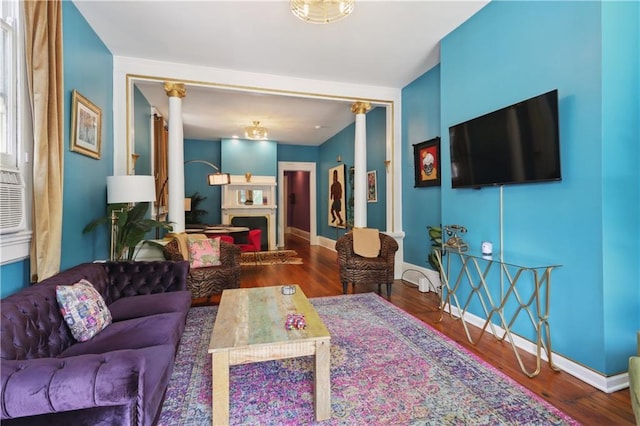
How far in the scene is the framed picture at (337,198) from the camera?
693 cm

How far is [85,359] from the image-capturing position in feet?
3.80

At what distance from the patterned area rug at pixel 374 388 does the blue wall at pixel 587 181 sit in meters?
0.70

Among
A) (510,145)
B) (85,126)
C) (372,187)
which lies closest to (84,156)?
(85,126)

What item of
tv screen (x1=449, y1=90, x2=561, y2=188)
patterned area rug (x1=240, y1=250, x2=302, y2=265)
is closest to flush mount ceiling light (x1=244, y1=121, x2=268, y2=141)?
patterned area rug (x1=240, y1=250, x2=302, y2=265)

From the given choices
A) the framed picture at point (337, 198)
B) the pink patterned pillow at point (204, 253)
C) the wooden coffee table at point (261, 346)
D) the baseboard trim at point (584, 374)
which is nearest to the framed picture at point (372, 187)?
the framed picture at point (337, 198)

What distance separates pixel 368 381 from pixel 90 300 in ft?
6.02

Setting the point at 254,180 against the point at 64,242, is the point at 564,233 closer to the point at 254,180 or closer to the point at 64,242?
the point at 64,242

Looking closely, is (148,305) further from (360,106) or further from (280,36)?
(360,106)

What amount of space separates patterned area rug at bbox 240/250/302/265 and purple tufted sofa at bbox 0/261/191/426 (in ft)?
11.8

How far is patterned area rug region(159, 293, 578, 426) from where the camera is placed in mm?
1656

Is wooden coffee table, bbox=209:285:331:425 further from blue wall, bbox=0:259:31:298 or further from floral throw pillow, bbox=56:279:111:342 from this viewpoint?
blue wall, bbox=0:259:31:298

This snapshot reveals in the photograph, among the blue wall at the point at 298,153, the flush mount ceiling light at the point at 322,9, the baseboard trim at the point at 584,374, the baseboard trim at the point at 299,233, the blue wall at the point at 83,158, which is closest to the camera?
the baseboard trim at the point at 584,374

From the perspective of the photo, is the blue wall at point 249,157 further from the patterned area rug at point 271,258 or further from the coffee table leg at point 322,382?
the coffee table leg at point 322,382

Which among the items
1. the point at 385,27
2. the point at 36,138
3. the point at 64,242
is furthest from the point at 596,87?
the point at 64,242
